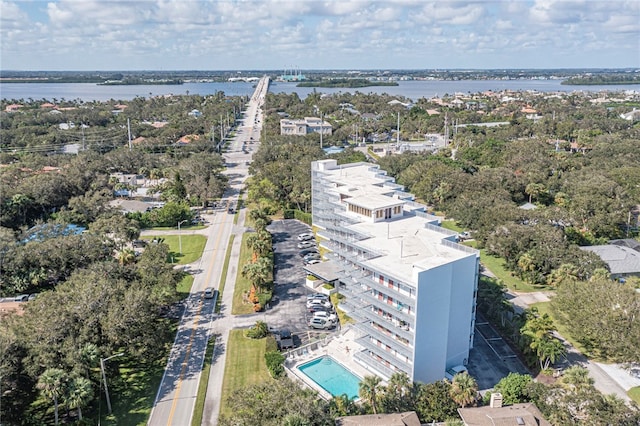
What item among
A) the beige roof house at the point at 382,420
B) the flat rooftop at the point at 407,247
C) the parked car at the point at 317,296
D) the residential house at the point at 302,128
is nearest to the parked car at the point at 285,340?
the parked car at the point at 317,296

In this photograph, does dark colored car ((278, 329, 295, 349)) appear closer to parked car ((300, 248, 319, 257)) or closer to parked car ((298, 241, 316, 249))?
parked car ((300, 248, 319, 257))

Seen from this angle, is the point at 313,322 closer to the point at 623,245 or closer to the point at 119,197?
the point at 623,245

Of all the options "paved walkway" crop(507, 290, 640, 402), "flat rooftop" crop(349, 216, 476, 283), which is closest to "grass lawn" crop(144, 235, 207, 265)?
"flat rooftop" crop(349, 216, 476, 283)

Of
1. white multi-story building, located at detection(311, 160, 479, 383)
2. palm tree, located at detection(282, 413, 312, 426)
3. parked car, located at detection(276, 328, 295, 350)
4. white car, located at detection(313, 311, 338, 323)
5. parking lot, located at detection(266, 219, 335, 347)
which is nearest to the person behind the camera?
palm tree, located at detection(282, 413, 312, 426)

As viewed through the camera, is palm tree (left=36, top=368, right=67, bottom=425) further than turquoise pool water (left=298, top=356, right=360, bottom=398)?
No

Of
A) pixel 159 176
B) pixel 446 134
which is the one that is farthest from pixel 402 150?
pixel 159 176

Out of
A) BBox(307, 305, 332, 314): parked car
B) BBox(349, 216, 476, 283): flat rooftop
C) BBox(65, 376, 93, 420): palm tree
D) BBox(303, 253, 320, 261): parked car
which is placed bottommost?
BBox(307, 305, 332, 314): parked car

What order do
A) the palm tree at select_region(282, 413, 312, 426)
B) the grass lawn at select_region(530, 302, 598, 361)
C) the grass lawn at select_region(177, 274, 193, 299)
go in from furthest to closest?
1. the grass lawn at select_region(177, 274, 193, 299)
2. the grass lawn at select_region(530, 302, 598, 361)
3. the palm tree at select_region(282, 413, 312, 426)
